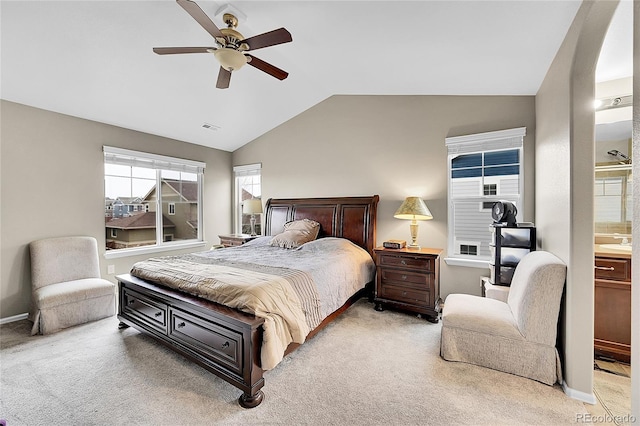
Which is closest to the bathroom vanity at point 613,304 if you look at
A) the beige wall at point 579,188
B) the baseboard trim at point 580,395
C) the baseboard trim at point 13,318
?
the beige wall at point 579,188

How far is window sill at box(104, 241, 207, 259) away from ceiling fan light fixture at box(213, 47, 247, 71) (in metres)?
3.37

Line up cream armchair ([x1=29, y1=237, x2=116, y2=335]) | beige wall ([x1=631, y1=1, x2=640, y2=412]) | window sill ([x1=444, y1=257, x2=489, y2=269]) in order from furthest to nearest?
window sill ([x1=444, y1=257, x2=489, y2=269]), cream armchair ([x1=29, y1=237, x2=116, y2=335]), beige wall ([x1=631, y1=1, x2=640, y2=412])

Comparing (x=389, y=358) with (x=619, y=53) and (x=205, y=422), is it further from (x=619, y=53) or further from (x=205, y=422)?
(x=619, y=53)

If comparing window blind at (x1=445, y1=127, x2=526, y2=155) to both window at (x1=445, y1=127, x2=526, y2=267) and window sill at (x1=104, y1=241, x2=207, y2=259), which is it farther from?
window sill at (x1=104, y1=241, x2=207, y2=259)

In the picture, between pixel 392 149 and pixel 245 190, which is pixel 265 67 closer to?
pixel 392 149

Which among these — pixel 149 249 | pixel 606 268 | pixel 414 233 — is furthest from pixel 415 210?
pixel 149 249

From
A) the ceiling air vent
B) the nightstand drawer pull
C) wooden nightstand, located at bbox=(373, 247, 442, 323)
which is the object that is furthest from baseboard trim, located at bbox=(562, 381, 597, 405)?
the ceiling air vent

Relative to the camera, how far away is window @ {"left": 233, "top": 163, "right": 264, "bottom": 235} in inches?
211

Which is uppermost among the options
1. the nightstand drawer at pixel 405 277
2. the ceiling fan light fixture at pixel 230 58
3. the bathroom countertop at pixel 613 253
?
the ceiling fan light fixture at pixel 230 58

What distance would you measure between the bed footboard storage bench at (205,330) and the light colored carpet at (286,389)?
5.5 inches

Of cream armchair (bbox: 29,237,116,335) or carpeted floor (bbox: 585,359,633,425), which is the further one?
cream armchair (bbox: 29,237,116,335)

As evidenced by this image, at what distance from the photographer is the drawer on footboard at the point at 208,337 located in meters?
1.90

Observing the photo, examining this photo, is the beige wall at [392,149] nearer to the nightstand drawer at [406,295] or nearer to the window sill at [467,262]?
the window sill at [467,262]

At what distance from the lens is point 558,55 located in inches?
84.7
